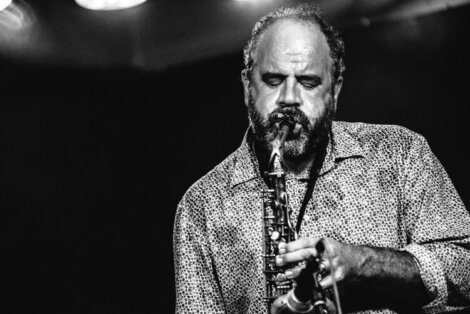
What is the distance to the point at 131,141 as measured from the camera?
4098 millimetres

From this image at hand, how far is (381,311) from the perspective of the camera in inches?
99.6

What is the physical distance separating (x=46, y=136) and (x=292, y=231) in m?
2.09

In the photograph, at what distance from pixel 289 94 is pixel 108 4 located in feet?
6.00

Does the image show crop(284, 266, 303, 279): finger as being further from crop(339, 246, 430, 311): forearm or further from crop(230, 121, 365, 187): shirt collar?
crop(230, 121, 365, 187): shirt collar

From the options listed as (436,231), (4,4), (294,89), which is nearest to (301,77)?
Answer: (294,89)

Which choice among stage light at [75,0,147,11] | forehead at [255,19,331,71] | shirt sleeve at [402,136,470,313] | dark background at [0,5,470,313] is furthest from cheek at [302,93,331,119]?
stage light at [75,0,147,11]

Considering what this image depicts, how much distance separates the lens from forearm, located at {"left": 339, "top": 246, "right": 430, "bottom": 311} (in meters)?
2.25

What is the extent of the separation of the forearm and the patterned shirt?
79mm

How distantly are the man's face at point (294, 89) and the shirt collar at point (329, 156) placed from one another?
0.09 metres

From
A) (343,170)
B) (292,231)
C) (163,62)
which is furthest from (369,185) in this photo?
(163,62)

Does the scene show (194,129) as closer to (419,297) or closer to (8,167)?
(8,167)

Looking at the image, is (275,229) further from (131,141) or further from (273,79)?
(131,141)

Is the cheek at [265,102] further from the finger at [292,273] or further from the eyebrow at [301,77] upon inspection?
the finger at [292,273]

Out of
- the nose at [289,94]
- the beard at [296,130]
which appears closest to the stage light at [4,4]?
the beard at [296,130]
